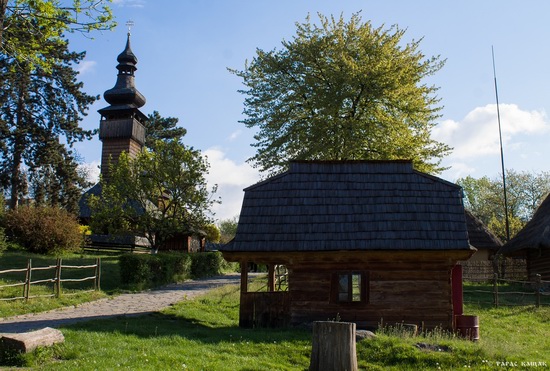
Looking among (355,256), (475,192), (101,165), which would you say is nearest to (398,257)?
(355,256)

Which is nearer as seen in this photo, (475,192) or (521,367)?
(521,367)

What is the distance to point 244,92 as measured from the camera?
28.9 meters

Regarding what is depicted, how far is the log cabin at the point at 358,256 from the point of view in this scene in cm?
1381

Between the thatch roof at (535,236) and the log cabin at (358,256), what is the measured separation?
11727 millimetres

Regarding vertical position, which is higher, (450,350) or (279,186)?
(279,186)

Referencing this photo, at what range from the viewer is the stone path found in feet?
41.1

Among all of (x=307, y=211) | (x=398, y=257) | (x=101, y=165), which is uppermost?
(x=101, y=165)

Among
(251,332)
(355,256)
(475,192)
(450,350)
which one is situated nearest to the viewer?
(450,350)

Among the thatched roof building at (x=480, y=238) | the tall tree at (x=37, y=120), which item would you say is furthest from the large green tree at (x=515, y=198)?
the tall tree at (x=37, y=120)

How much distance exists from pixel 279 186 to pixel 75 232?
17.7 meters

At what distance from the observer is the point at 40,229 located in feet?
91.5

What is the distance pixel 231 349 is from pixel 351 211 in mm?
5654

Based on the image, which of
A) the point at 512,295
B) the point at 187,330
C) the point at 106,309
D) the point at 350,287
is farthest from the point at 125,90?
the point at 187,330

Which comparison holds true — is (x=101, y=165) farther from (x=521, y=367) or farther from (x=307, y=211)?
(x=521, y=367)
